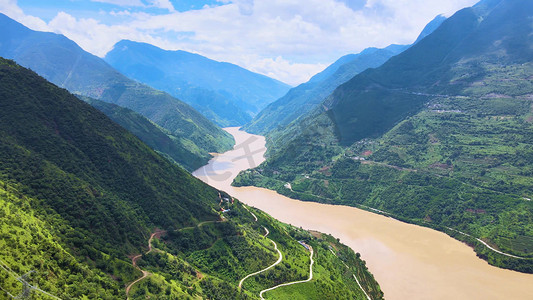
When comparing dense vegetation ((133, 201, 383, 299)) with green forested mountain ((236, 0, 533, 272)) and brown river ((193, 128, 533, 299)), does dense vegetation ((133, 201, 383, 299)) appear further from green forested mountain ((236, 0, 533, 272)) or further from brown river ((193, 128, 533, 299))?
green forested mountain ((236, 0, 533, 272))

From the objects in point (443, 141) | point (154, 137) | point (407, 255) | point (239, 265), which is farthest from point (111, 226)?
point (154, 137)

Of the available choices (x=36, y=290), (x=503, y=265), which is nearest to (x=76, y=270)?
(x=36, y=290)

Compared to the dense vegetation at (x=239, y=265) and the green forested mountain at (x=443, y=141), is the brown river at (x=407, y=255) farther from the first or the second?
the dense vegetation at (x=239, y=265)

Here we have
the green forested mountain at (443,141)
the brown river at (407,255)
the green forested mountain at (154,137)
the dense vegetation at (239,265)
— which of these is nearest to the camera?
the dense vegetation at (239,265)

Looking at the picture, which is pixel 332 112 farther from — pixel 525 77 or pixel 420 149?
pixel 525 77

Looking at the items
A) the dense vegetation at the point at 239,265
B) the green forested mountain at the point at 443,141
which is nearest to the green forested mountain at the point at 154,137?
the green forested mountain at the point at 443,141

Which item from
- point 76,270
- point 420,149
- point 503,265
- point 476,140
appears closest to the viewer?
point 76,270
